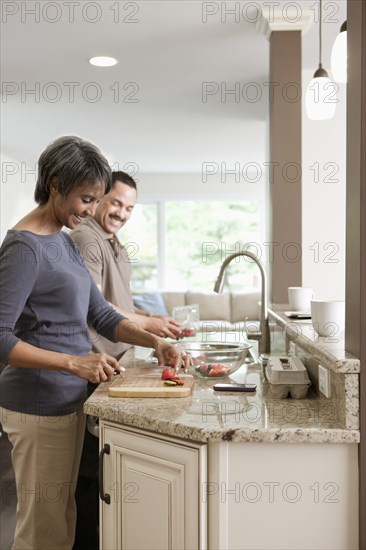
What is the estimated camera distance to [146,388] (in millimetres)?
1755

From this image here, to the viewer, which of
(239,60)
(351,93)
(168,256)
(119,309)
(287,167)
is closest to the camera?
(351,93)

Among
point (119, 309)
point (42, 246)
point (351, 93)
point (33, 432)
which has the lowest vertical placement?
point (33, 432)

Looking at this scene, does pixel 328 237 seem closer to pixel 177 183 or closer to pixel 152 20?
pixel 152 20

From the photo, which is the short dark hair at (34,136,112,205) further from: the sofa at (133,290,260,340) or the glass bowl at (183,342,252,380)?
the sofa at (133,290,260,340)

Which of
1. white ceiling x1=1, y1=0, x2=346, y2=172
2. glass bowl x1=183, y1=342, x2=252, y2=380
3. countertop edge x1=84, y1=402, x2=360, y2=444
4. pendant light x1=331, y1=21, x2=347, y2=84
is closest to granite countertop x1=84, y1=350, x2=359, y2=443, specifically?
countertop edge x1=84, y1=402, x2=360, y2=444

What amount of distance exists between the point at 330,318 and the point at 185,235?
7137 millimetres

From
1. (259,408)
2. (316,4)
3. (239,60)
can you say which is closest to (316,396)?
(259,408)

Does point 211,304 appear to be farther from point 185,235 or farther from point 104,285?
point 104,285

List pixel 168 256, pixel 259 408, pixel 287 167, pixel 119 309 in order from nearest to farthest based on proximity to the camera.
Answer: pixel 259 408
pixel 119 309
pixel 287 167
pixel 168 256

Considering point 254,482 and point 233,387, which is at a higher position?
point 233,387

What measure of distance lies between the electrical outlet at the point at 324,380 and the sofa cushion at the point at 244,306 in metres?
6.04

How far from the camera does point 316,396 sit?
180cm

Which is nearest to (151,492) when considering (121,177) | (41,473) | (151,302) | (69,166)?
(41,473)

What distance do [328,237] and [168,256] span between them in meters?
4.82
